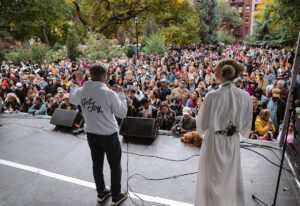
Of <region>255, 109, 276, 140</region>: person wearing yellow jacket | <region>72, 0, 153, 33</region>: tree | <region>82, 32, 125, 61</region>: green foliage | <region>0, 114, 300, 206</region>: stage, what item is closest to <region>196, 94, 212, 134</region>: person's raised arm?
<region>0, 114, 300, 206</region>: stage

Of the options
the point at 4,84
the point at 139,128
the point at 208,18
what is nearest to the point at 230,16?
the point at 208,18

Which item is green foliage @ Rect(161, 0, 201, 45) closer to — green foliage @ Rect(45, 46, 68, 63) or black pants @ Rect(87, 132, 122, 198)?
green foliage @ Rect(45, 46, 68, 63)

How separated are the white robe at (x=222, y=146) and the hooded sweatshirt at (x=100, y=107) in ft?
2.94

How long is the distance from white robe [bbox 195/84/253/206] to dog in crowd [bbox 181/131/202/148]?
1.90 metres

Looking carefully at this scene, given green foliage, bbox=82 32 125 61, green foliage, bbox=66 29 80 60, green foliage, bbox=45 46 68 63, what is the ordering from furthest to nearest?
1. green foliage, bbox=45 46 68 63
2. green foliage, bbox=66 29 80 60
3. green foliage, bbox=82 32 125 61

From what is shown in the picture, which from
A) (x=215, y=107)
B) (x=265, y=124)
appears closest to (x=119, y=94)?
(x=215, y=107)

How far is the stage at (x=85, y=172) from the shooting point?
10.9 ft

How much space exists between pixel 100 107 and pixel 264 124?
12.6 feet

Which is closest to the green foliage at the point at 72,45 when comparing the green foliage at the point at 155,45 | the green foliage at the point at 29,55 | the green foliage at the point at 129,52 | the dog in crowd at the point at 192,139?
the green foliage at the point at 29,55

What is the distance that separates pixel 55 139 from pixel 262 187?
3745 millimetres

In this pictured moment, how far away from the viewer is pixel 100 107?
2844 mm

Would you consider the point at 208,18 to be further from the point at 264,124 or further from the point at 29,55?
the point at 264,124

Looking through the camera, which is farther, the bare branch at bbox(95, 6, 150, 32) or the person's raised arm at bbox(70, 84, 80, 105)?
the bare branch at bbox(95, 6, 150, 32)

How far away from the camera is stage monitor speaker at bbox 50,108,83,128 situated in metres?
5.57
